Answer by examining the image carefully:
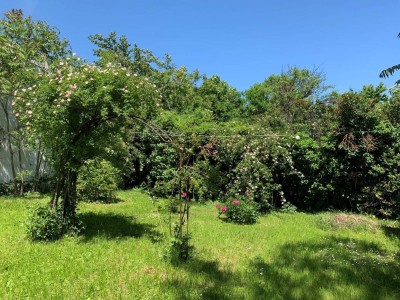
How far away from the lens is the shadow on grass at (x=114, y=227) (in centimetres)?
702

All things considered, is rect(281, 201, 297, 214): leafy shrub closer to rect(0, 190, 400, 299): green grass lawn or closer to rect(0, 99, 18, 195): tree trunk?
rect(0, 190, 400, 299): green grass lawn

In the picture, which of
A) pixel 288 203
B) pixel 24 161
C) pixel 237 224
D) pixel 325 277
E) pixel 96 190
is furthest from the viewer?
pixel 24 161

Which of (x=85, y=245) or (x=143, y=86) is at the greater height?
(x=143, y=86)

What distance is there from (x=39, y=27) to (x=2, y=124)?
382 cm

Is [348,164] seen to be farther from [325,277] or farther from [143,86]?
[143,86]

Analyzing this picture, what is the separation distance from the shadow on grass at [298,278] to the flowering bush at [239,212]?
2882 millimetres

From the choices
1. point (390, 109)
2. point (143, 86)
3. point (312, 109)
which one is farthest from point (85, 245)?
point (312, 109)

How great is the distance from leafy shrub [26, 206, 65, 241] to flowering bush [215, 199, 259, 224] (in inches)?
186

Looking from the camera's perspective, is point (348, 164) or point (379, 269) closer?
point (379, 269)

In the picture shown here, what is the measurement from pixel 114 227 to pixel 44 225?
69.0 inches

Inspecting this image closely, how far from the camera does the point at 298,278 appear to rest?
516 cm

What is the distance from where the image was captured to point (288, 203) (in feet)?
40.6

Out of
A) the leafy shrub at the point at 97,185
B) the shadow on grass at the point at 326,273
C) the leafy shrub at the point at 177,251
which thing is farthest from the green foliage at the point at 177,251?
the leafy shrub at the point at 97,185

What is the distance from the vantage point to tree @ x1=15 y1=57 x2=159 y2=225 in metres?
6.07
